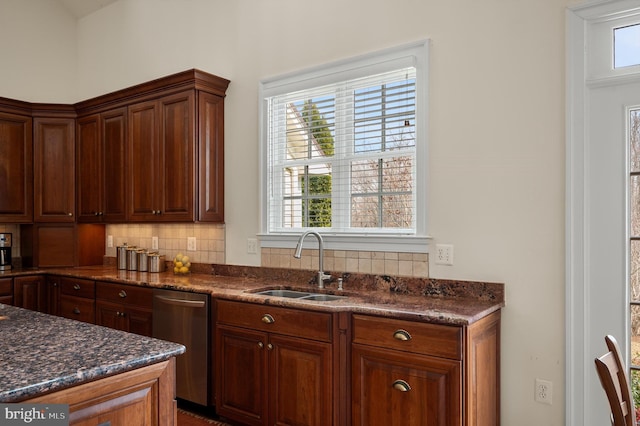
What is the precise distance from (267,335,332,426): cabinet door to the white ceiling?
13.7 ft

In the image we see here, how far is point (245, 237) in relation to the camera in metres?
3.95

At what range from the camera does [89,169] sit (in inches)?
187

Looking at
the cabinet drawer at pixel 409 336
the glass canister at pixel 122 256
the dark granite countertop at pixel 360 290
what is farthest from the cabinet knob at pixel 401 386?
the glass canister at pixel 122 256

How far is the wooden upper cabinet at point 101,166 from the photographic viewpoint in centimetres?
438

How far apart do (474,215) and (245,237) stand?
Answer: 1857mm

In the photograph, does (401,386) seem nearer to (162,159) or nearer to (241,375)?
(241,375)

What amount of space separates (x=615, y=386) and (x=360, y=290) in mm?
1951

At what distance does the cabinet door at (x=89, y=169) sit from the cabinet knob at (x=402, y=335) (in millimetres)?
3288

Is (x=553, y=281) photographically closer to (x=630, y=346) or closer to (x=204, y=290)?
(x=630, y=346)

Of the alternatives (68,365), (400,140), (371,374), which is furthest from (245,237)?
(68,365)

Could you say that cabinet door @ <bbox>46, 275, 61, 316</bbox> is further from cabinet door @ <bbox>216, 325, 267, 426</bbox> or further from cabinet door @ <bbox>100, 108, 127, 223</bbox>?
cabinet door @ <bbox>216, 325, 267, 426</bbox>

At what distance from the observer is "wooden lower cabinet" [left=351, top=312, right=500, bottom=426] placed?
7.47ft

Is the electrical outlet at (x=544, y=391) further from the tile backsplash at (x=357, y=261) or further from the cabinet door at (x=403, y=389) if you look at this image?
the tile backsplash at (x=357, y=261)

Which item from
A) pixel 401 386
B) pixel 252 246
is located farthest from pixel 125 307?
pixel 401 386
